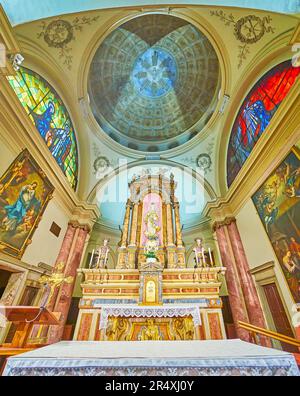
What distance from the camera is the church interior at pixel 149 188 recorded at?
3.29 metres

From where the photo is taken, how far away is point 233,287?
7.45m

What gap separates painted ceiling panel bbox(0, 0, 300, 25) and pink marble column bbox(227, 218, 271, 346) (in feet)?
25.0

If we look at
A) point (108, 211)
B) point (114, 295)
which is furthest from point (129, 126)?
point (114, 295)

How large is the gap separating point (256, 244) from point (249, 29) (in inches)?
342

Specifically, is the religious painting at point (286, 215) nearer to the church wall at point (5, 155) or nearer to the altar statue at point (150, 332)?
the altar statue at point (150, 332)

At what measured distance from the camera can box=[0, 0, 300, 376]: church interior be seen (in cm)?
329

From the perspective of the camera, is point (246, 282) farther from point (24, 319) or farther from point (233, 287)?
point (24, 319)

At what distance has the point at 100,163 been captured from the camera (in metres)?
11.4

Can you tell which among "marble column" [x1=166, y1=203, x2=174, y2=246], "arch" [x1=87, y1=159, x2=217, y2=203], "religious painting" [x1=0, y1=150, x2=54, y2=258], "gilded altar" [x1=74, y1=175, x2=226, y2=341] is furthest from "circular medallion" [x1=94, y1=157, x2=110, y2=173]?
"gilded altar" [x1=74, y1=175, x2=226, y2=341]

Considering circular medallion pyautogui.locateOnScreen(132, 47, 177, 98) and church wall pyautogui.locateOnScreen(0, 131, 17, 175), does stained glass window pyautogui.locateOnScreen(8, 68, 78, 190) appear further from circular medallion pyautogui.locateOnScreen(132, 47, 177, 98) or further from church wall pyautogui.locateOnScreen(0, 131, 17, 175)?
circular medallion pyautogui.locateOnScreen(132, 47, 177, 98)

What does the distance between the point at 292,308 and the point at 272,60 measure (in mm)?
8806

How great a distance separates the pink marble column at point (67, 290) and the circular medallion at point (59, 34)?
8.45 meters

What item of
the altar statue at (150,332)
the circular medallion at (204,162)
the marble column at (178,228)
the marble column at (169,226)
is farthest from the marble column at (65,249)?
the circular medallion at (204,162)

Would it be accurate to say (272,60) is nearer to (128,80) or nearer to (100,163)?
(128,80)
